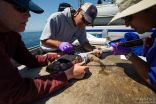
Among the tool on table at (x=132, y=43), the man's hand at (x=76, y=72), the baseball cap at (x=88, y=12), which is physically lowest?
the man's hand at (x=76, y=72)

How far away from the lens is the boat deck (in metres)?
1.60

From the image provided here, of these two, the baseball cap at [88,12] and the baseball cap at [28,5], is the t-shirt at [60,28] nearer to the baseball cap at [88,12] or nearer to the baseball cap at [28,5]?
the baseball cap at [88,12]

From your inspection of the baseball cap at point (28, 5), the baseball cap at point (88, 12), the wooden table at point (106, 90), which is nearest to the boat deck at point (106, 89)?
the wooden table at point (106, 90)

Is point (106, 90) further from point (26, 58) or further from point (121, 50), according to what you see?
point (26, 58)

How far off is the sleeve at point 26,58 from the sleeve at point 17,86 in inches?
27.4

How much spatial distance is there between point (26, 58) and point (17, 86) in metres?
0.95

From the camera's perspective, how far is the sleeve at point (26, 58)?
2.29 metres

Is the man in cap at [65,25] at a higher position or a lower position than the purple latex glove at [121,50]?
higher

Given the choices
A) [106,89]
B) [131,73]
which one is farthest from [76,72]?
[131,73]

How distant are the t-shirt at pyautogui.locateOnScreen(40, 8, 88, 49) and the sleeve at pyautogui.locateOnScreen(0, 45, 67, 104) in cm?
146

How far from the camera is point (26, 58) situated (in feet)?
7.79

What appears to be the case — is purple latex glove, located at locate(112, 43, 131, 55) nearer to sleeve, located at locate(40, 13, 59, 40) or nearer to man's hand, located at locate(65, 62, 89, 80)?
man's hand, located at locate(65, 62, 89, 80)

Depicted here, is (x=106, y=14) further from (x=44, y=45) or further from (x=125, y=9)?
(x=125, y=9)

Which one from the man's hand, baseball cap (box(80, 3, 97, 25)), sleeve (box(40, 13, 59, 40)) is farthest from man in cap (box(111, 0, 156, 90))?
sleeve (box(40, 13, 59, 40))
